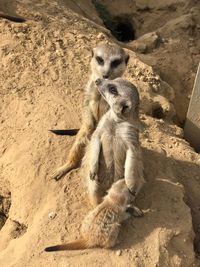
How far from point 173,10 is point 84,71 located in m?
2.27

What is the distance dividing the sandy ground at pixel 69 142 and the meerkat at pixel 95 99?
98mm

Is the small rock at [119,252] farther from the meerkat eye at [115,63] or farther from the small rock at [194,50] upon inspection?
the small rock at [194,50]

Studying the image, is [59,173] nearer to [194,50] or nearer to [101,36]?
[101,36]

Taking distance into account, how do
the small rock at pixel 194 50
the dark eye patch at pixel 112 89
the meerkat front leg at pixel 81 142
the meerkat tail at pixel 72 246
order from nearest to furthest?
the meerkat tail at pixel 72 246, the dark eye patch at pixel 112 89, the meerkat front leg at pixel 81 142, the small rock at pixel 194 50

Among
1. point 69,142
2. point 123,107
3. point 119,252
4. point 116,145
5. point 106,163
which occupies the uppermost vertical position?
point 123,107

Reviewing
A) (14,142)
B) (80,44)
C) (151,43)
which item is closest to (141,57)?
(151,43)

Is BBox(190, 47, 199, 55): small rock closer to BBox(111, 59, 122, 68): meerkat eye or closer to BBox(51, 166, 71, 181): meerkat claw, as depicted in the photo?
BBox(111, 59, 122, 68): meerkat eye

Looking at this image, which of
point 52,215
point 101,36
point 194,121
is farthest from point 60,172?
point 101,36

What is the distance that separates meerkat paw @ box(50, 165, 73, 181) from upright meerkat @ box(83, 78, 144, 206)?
0.23m

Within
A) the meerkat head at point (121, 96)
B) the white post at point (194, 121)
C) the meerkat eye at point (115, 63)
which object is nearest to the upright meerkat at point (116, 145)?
the meerkat head at point (121, 96)

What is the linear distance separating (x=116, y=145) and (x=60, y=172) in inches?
20.2

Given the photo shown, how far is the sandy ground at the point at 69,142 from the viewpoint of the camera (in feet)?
9.60

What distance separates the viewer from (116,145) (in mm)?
2988

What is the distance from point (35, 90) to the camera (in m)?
3.84
